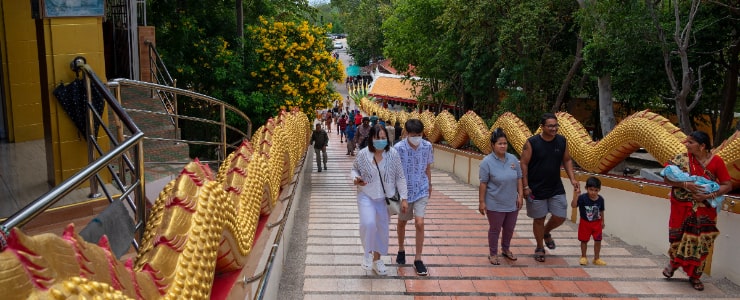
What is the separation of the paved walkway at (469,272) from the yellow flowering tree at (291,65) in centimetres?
614

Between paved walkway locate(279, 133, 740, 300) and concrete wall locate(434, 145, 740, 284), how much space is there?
147 millimetres

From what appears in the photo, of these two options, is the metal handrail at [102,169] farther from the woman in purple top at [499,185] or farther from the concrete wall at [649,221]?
the concrete wall at [649,221]

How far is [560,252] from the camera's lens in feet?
23.5

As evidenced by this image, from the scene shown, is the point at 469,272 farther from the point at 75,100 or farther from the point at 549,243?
the point at 75,100

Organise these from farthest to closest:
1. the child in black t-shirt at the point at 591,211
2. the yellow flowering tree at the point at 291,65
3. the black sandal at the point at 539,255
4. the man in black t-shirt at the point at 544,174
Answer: the yellow flowering tree at the point at 291,65 < the black sandal at the point at 539,255 < the man in black t-shirt at the point at 544,174 < the child in black t-shirt at the point at 591,211

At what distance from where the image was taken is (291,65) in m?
14.5

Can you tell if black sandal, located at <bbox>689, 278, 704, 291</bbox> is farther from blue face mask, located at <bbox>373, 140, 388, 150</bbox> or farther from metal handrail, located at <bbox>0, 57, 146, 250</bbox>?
metal handrail, located at <bbox>0, 57, 146, 250</bbox>

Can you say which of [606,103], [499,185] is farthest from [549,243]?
[606,103]

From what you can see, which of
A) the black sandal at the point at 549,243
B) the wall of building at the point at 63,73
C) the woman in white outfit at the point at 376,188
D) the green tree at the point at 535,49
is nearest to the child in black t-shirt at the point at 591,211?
the black sandal at the point at 549,243

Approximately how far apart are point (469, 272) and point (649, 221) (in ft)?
7.76

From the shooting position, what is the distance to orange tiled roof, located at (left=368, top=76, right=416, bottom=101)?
38.4 meters

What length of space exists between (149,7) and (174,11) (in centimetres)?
92

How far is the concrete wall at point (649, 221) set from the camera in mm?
6020

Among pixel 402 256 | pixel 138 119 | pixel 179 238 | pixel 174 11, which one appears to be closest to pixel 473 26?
pixel 174 11
